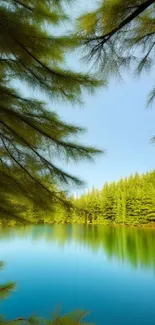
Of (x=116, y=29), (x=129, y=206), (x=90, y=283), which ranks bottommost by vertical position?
(x=90, y=283)

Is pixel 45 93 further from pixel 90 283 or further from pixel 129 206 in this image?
pixel 129 206

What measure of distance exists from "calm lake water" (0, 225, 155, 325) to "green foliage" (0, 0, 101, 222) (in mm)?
3453

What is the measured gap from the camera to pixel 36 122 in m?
1.40

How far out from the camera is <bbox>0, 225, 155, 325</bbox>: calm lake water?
754 centimetres

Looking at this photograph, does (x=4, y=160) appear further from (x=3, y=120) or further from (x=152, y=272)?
(x=152, y=272)

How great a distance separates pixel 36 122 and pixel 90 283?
10.2 meters

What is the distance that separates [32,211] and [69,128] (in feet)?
1.90

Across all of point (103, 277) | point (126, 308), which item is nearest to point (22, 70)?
point (126, 308)

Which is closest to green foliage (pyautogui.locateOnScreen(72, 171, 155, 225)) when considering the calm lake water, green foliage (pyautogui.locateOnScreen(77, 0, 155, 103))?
the calm lake water

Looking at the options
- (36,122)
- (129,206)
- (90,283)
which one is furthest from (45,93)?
(129,206)

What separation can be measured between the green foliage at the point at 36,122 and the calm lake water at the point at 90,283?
3.45 m

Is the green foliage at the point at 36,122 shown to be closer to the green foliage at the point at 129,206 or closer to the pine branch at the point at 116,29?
the pine branch at the point at 116,29

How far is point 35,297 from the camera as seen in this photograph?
28.1 ft

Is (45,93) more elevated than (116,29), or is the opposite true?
(116,29)
